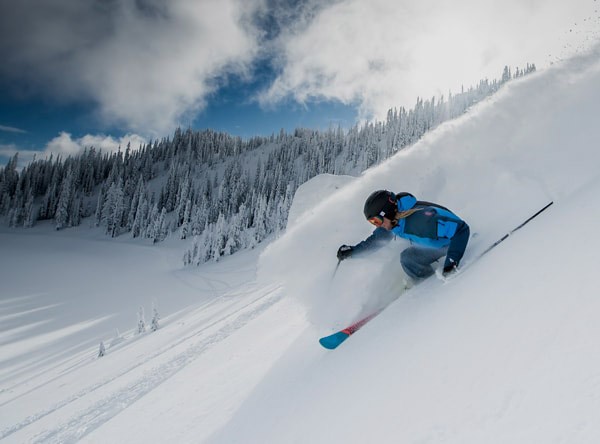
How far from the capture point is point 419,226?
3.66 meters

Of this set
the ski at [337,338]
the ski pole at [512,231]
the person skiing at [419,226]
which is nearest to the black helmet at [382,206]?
the person skiing at [419,226]

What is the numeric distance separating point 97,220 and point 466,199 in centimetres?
8913

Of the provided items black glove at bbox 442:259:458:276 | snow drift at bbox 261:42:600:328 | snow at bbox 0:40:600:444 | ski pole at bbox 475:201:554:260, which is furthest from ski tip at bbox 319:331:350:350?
ski pole at bbox 475:201:554:260

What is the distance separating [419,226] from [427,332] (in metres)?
1.42

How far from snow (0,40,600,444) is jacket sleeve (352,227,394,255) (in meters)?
0.24

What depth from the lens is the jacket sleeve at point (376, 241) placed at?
437cm

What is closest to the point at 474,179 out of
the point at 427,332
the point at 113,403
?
the point at 427,332

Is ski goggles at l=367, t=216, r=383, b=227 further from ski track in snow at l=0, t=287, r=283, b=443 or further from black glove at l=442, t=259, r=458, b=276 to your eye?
ski track in snow at l=0, t=287, r=283, b=443

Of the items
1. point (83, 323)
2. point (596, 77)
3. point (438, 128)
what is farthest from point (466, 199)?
point (83, 323)

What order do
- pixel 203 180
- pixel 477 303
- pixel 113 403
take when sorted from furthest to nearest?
1. pixel 203 180
2. pixel 113 403
3. pixel 477 303

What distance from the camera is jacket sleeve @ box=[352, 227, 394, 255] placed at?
14.3 ft

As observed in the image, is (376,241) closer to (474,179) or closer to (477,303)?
(474,179)

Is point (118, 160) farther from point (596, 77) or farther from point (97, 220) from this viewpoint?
point (596, 77)

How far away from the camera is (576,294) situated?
1.73 meters
